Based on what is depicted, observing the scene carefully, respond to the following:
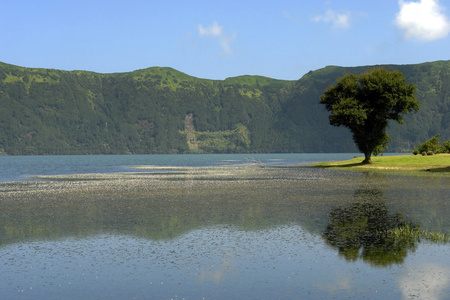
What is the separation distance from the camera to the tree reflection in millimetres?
17328

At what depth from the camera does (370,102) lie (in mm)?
97062

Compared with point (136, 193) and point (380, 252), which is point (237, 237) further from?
point (136, 193)

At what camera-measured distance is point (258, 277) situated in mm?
14664

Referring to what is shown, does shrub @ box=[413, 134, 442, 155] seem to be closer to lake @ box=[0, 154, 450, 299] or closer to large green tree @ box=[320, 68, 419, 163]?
large green tree @ box=[320, 68, 419, 163]

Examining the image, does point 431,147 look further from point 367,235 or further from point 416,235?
point 367,235

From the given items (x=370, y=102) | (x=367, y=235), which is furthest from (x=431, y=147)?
(x=367, y=235)

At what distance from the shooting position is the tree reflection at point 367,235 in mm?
17328

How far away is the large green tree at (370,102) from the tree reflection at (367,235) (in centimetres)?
6539

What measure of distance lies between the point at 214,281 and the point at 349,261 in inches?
195

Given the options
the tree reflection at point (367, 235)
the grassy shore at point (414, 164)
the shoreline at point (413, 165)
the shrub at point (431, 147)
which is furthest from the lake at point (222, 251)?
the shrub at point (431, 147)

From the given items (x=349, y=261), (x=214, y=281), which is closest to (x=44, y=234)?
(x=214, y=281)

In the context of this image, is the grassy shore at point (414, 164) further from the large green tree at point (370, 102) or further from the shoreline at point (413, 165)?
the large green tree at point (370, 102)

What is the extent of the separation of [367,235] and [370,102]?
263ft

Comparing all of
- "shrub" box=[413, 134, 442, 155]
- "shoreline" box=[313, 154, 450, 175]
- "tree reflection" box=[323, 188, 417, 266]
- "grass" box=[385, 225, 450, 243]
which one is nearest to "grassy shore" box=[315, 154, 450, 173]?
"shoreline" box=[313, 154, 450, 175]
